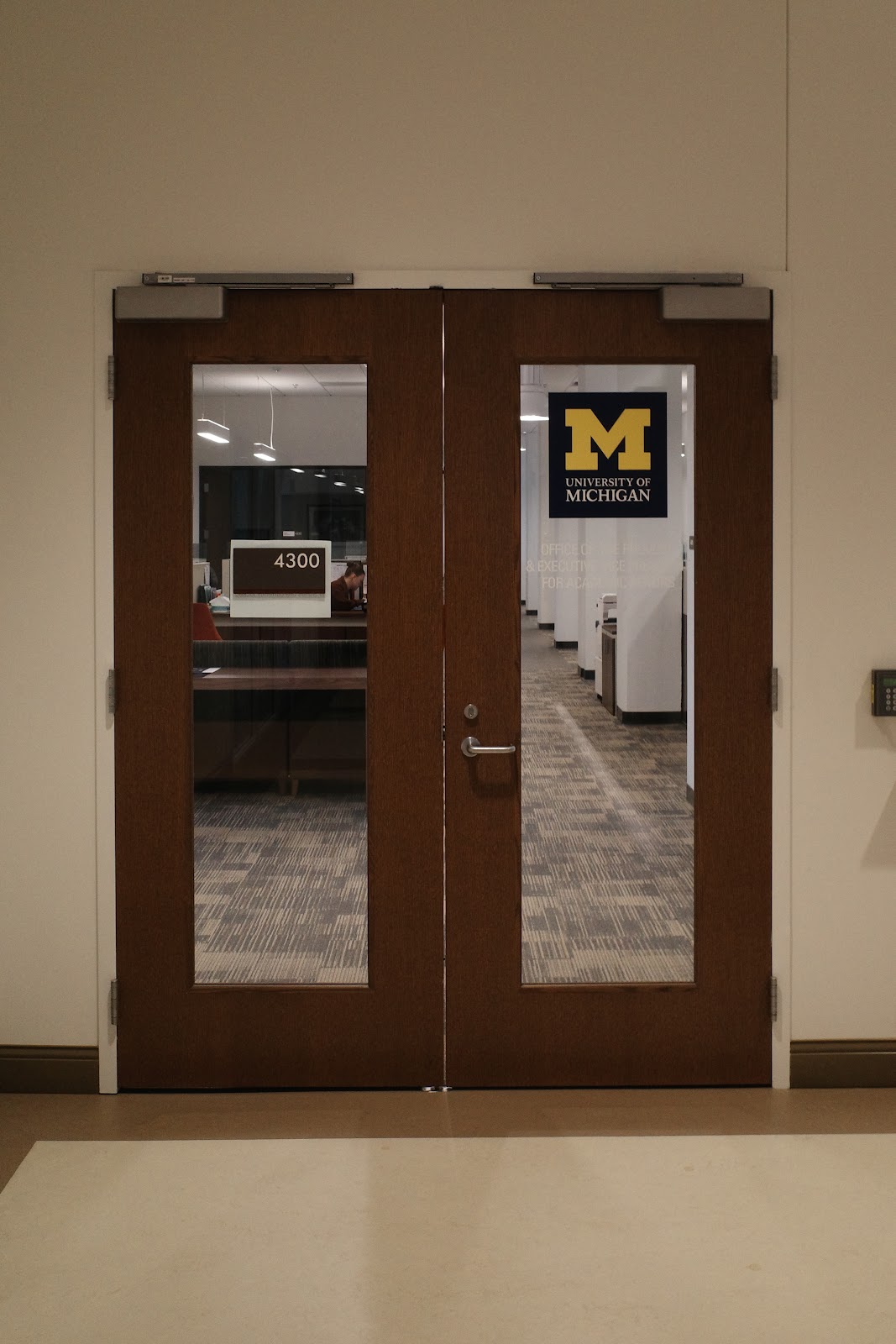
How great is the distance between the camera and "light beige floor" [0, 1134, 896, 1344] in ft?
7.34

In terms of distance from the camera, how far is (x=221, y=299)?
10.2ft

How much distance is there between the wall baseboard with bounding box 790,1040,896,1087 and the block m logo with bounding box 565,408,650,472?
1.76 m

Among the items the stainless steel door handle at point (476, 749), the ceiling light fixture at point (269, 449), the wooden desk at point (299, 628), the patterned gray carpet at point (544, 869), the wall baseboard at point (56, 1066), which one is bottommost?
the wall baseboard at point (56, 1066)

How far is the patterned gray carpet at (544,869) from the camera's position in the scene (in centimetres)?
323

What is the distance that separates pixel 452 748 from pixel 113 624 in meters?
1.04

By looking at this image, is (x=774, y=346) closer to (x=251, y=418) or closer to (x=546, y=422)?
(x=546, y=422)

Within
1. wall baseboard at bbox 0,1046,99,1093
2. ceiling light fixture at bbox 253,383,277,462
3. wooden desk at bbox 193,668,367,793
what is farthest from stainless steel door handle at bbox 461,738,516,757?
wall baseboard at bbox 0,1046,99,1093

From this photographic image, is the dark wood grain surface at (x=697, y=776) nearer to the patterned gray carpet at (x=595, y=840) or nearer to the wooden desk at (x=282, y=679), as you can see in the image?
the patterned gray carpet at (x=595, y=840)

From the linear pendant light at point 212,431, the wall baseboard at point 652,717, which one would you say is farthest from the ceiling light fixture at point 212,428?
the wall baseboard at point 652,717

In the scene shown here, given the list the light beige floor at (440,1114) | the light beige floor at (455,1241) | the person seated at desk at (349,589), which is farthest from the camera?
the person seated at desk at (349,589)

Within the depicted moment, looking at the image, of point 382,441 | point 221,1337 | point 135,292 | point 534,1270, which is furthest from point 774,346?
point 221,1337

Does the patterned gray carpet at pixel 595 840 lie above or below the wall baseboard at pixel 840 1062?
above

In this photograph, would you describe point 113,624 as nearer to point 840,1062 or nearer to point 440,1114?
point 440,1114

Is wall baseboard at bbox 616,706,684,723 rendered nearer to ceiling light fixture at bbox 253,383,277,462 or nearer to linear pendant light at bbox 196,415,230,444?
ceiling light fixture at bbox 253,383,277,462
